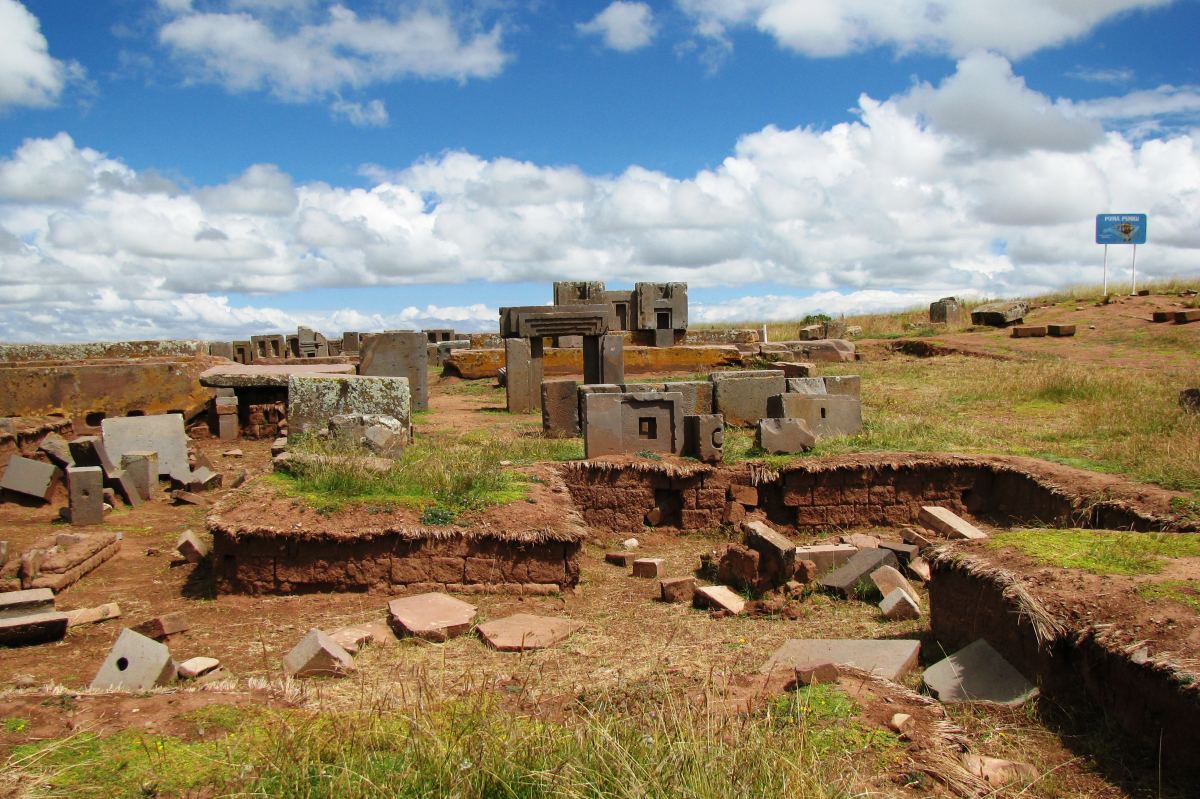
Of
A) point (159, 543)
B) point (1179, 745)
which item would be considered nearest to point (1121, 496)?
point (1179, 745)

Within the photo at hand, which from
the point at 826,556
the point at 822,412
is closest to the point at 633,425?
the point at 822,412

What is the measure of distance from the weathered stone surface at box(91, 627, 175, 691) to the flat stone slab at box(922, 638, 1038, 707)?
14.1 ft

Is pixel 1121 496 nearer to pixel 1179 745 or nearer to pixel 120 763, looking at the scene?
pixel 1179 745

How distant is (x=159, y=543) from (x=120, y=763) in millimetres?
5626

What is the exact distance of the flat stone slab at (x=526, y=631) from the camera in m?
5.89

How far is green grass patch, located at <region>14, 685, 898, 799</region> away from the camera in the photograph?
3.09m

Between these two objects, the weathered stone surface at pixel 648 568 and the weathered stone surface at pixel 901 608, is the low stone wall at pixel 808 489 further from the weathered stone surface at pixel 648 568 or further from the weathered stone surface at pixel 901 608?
the weathered stone surface at pixel 901 608

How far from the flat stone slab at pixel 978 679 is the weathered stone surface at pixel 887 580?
78.8 inches

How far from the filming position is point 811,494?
1004cm

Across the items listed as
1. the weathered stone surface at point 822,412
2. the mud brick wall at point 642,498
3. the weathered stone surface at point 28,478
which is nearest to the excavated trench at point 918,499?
the mud brick wall at point 642,498

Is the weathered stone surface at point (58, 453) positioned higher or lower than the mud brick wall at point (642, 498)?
higher

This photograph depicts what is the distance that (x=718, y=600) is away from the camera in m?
6.88

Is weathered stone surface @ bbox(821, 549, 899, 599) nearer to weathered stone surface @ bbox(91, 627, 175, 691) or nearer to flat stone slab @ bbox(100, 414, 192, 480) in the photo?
weathered stone surface @ bbox(91, 627, 175, 691)

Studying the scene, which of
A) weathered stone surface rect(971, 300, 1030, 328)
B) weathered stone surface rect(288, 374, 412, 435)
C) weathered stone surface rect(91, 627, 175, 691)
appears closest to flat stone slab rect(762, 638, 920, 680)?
weathered stone surface rect(91, 627, 175, 691)
